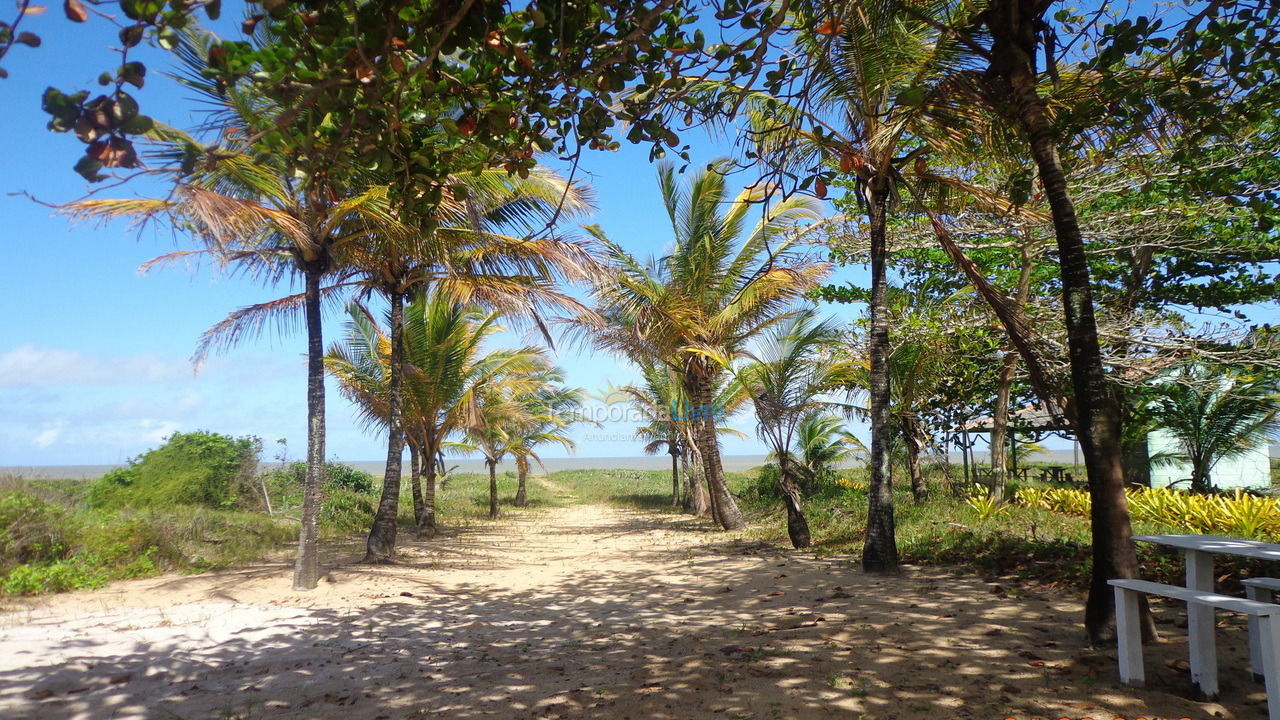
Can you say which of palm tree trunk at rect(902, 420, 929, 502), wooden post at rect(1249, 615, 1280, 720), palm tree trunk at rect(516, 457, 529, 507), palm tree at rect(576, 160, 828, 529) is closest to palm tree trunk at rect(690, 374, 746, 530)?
palm tree at rect(576, 160, 828, 529)

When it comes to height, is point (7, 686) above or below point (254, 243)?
below

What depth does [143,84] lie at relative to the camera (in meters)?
1.90

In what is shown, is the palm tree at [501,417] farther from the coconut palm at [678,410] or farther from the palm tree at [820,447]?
→ the palm tree at [820,447]

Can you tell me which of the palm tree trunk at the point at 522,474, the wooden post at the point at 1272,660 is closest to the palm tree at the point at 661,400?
the palm tree trunk at the point at 522,474

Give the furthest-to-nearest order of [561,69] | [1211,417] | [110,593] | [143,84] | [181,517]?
[1211,417] < [181,517] < [110,593] < [561,69] < [143,84]

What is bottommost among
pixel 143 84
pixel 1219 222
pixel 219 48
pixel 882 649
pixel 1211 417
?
pixel 882 649

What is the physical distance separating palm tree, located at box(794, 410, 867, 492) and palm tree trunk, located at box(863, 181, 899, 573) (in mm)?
8661

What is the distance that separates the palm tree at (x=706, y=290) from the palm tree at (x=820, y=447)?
138 inches

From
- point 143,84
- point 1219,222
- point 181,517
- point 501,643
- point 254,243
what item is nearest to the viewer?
point 143,84

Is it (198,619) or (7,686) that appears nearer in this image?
(7,686)

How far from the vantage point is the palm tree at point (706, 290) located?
12.2 meters

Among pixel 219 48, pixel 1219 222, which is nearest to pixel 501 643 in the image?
pixel 219 48

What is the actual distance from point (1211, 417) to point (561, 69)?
48.8 feet

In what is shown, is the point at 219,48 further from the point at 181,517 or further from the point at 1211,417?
the point at 1211,417
